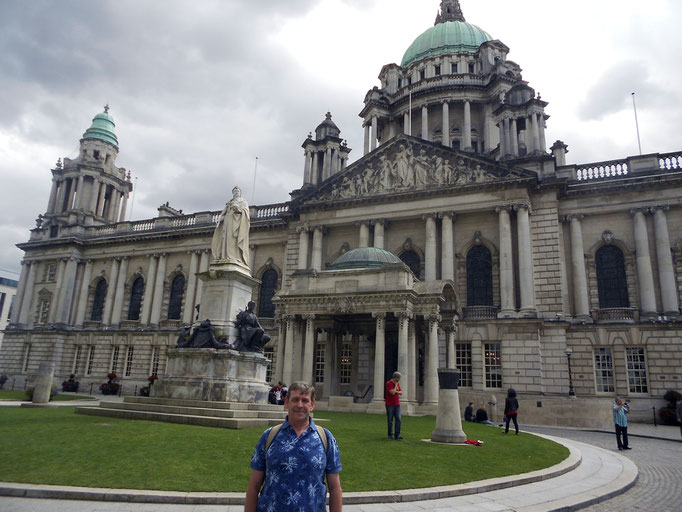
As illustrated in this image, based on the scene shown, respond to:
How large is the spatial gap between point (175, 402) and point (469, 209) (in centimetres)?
2617

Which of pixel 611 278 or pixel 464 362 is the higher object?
pixel 611 278

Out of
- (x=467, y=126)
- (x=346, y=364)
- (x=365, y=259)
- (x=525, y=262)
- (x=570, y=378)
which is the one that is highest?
(x=467, y=126)

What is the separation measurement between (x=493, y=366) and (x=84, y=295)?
4274 cm

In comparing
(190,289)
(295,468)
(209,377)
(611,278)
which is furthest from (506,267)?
(295,468)

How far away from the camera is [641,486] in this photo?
35.3 ft

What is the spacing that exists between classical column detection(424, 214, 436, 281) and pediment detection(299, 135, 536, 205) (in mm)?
2346

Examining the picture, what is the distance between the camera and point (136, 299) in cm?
5181

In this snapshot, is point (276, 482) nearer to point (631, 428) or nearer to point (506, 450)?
point (506, 450)

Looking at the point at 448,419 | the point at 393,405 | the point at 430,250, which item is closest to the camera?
the point at 393,405

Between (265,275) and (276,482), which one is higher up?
(265,275)

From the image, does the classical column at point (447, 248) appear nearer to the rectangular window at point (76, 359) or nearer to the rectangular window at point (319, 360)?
the rectangular window at point (319, 360)

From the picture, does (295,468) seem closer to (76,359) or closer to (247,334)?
(247,334)

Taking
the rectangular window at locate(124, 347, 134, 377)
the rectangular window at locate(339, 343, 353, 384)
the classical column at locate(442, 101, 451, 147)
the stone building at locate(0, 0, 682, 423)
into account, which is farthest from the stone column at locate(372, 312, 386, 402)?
the classical column at locate(442, 101, 451, 147)

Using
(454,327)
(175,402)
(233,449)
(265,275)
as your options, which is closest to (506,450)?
(233,449)
